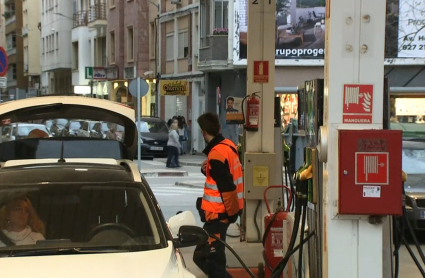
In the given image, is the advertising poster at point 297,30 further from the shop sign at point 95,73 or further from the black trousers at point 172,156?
the shop sign at point 95,73

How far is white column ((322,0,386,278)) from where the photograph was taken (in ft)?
16.3

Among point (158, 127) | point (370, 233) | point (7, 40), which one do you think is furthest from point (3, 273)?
point (7, 40)

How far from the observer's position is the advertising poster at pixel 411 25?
1202 inches

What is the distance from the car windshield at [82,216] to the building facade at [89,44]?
43.7 m

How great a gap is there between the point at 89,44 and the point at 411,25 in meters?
29.7

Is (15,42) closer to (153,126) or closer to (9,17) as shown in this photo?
(9,17)

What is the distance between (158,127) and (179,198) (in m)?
14.5

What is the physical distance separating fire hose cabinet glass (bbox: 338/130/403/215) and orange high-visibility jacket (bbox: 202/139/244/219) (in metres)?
2.29

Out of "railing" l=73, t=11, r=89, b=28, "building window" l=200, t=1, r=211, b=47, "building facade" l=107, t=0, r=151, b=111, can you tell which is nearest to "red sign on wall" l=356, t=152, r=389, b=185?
"building window" l=200, t=1, r=211, b=47

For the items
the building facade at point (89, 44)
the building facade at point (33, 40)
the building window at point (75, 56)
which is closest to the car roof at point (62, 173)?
the building facade at point (89, 44)

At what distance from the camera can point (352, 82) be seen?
16.4 ft

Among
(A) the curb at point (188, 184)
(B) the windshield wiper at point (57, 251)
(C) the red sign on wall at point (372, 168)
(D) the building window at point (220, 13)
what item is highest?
(D) the building window at point (220, 13)

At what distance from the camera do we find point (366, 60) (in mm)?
4992

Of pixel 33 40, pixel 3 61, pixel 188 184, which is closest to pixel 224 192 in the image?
pixel 3 61
